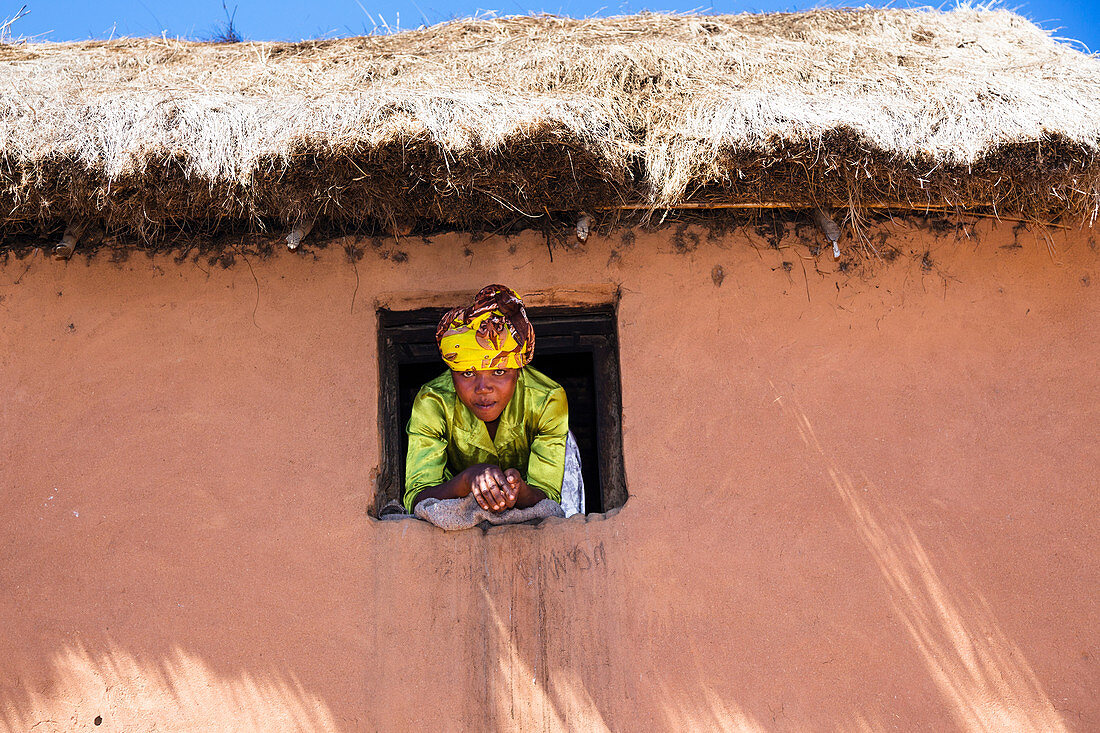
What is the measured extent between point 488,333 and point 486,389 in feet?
0.64

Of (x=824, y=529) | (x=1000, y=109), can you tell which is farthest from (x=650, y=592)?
(x=1000, y=109)

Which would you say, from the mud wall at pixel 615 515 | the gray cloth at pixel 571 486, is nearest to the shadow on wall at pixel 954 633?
the mud wall at pixel 615 515

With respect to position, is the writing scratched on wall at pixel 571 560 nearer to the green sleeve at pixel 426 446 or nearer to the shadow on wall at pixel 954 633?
the green sleeve at pixel 426 446

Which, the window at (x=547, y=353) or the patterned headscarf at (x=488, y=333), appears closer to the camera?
the patterned headscarf at (x=488, y=333)

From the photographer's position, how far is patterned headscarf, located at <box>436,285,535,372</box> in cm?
299

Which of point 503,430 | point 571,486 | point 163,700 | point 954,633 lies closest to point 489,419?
point 503,430

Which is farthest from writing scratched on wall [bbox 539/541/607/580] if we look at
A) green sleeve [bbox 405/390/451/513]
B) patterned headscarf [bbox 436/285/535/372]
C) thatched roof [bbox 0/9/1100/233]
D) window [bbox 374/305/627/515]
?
thatched roof [bbox 0/9/1100/233]

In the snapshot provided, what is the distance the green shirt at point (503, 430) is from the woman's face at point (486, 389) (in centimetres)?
10

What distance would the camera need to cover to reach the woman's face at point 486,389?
3.07 m

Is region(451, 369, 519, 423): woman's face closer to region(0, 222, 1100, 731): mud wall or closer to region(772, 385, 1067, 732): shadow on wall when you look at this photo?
region(0, 222, 1100, 731): mud wall

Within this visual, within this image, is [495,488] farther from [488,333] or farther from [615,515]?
[488,333]

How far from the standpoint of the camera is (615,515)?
2.87 m

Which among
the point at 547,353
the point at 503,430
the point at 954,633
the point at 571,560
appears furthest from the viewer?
the point at 547,353

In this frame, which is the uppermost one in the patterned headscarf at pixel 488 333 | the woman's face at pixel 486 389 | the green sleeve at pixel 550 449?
the patterned headscarf at pixel 488 333
